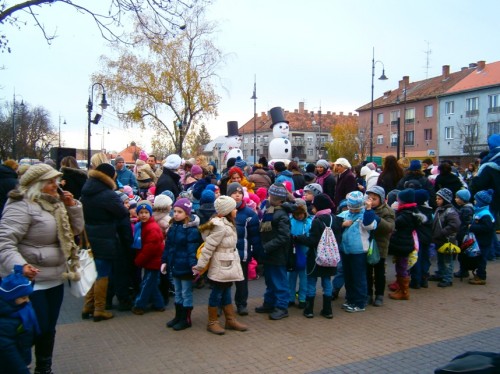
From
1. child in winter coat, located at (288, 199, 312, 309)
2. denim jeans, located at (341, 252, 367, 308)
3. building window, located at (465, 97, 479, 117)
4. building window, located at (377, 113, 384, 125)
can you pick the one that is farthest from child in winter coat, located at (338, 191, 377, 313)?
building window, located at (377, 113, 384, 125)

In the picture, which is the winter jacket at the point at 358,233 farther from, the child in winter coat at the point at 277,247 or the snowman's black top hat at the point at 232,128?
the snowman's black top hat at the point at 232,128

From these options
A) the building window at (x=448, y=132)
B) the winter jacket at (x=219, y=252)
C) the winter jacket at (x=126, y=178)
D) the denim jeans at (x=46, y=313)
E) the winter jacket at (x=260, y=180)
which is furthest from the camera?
the building window at (x=448, y=132)

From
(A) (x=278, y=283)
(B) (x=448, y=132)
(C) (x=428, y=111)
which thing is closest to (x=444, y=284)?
(A) (x=278, y=283)

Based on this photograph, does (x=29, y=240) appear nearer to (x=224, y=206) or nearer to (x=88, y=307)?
(x=224, y=206)

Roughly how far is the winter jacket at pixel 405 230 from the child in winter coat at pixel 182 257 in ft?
10.7

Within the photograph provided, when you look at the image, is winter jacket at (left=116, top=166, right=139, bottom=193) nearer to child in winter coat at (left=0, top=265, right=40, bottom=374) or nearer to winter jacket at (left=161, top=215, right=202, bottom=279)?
winter jacket at (left=161, top=215, right=202, bottom=279)

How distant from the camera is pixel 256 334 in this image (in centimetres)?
568

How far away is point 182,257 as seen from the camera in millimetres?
5785

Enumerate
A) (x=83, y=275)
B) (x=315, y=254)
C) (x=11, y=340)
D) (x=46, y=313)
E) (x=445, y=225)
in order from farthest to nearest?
1. (x=445, y=225)
2. (x=315, y=254)
3. (x=83, y=275)
4. (x=46, y=313)
5. (x=11, y=340)

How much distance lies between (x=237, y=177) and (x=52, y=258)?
458 centimetres

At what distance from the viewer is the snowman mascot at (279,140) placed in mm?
17266

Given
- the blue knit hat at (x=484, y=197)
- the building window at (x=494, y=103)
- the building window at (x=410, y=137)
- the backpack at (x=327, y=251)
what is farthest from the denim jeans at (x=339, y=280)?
the building window at (x=410, y=137)

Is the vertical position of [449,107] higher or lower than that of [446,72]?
lower

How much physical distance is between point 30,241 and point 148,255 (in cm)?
250
